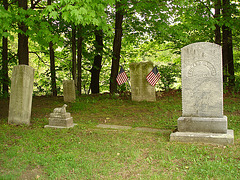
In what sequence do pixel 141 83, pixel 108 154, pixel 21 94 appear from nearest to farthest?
pixel 108 154, pixel 21 94, pixel 141 83

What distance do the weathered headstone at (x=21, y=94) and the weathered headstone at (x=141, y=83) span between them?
519 cm

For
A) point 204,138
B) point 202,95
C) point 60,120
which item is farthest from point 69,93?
point 204,138

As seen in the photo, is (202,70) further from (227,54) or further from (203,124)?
(227,54)

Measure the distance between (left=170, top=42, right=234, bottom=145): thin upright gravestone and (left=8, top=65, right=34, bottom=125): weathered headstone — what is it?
14.9ft

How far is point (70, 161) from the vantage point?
177 inches

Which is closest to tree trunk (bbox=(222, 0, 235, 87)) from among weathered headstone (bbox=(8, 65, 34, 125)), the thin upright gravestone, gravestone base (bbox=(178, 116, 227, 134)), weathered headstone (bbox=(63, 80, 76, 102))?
A: weathered headstone (bbox=(63, 80, 76, 102))

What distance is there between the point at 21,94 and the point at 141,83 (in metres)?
5.63

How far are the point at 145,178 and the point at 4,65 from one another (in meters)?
12.6

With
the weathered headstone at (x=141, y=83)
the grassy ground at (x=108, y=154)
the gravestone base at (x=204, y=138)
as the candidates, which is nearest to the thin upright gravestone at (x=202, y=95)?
the gravestone base at (x=204, y=138)

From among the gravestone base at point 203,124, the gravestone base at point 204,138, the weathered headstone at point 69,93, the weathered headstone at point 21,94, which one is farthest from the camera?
the weathered headstone at point 69,93

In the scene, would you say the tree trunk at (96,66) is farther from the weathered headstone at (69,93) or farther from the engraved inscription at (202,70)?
the engraved inscription at (202,70)

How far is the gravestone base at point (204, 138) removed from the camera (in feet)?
16.9

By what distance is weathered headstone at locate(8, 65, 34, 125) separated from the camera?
7469 mm

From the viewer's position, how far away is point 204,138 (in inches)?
210
